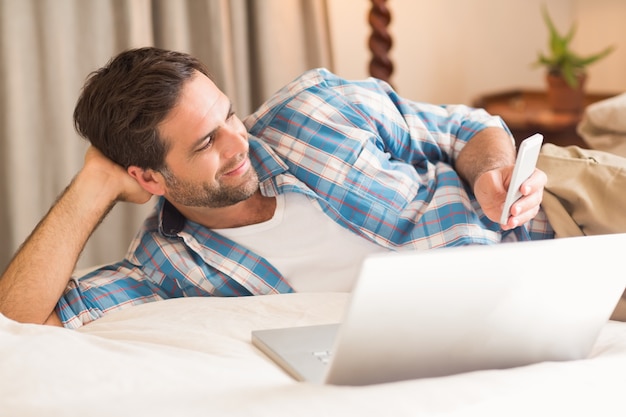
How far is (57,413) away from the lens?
32.5 inches

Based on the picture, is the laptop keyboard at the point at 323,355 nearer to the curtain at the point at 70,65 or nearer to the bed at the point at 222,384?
the bed at the point at 222,384

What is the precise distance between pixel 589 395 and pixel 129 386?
48cm

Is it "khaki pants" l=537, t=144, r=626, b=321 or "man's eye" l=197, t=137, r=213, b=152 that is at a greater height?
"man's eye" l=197, t=137, r=213, b=152

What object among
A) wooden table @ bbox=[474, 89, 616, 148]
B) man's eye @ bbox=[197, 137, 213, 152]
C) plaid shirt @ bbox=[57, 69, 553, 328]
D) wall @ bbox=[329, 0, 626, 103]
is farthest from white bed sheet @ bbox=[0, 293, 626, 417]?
wall @ bbox=[329, 0, 626, 103]

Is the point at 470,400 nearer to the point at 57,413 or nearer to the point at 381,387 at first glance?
the point at 381,387

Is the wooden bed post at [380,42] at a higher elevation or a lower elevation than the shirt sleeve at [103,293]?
higher

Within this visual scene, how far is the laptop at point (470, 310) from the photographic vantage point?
0.79m

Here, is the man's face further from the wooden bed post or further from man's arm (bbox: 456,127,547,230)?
the wooden bed post

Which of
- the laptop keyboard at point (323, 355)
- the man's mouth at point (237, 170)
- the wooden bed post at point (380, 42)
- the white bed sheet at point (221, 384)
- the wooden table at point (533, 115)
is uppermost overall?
the white bed sheet at point (221, 384)

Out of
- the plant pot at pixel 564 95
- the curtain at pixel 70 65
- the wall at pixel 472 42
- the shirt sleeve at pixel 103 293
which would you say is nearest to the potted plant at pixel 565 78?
the plant pot at pixel 564 95

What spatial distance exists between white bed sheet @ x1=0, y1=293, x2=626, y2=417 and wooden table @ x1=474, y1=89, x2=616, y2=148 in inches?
73.3

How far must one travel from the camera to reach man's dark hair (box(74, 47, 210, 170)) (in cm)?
146

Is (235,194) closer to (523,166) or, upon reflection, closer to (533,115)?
(523,166)

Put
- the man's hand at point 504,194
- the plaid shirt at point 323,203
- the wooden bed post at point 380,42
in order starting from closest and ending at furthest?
the man's hand at point 504,194 → the plaid shirt at point 323,203 → the wooden bed post at point 380,42
